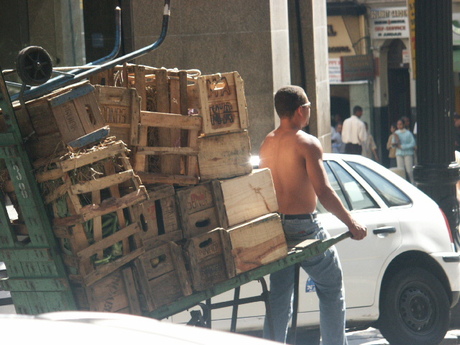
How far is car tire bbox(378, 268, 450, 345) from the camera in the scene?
25.7ft

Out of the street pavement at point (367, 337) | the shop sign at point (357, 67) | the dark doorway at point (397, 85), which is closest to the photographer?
the street pavement at point (367, 337)

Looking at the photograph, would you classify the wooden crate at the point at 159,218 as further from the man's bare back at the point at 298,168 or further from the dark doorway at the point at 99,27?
the dark doorway at the point at 99,27

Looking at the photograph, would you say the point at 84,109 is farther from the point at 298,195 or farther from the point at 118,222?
the point at 298,195

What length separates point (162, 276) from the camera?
17.6ft

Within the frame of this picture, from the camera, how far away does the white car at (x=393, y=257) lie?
764cm

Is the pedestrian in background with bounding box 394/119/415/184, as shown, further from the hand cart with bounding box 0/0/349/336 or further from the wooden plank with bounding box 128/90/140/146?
the wooden plank with bounding box 128/90/140/146

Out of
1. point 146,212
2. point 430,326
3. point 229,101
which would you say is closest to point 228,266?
point 146,212

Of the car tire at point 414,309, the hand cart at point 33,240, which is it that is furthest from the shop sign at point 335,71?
the hand cart at point 33,240

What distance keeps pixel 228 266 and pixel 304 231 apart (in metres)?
0.74

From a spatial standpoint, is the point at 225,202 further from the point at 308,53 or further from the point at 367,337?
the point at 308,53

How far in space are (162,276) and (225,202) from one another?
60cm

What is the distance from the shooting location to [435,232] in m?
8.02

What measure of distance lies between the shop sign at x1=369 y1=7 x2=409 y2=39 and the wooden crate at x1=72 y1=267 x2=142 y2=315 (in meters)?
23.4

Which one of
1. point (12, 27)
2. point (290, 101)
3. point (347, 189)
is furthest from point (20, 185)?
point (12, 27)
